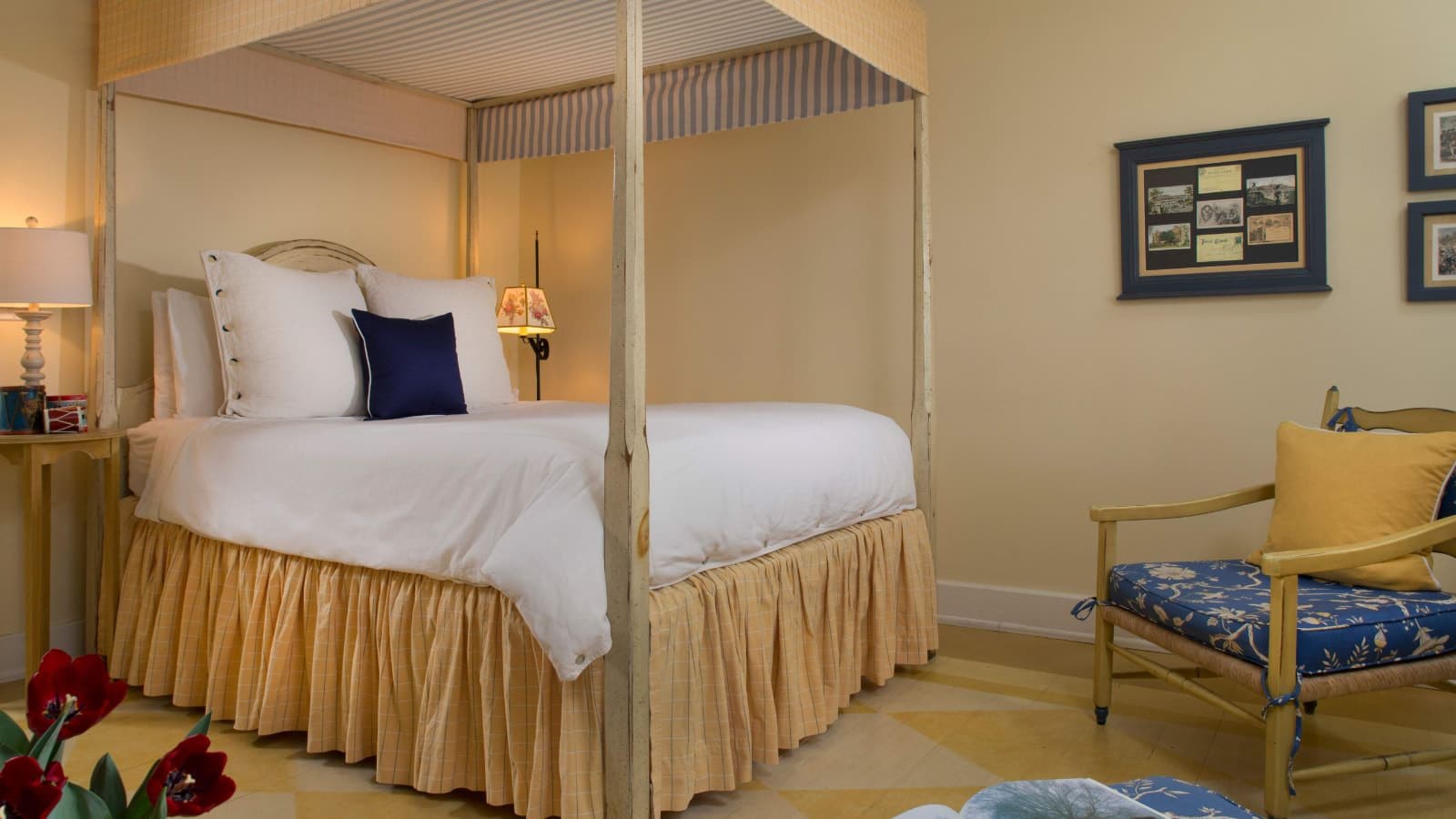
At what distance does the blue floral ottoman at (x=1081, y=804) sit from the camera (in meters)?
1.24

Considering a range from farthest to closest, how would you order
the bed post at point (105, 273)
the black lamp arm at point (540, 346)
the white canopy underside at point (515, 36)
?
1. the black lamp arm at point (540, 346)
2. the bed post at point (105, 273)
3. the white canopy underside at point (515, 36)

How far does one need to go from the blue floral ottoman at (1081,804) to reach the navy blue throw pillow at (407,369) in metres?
2.34

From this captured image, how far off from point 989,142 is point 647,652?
2593 mm

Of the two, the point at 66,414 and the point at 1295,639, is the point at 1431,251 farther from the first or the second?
the point at 66,414

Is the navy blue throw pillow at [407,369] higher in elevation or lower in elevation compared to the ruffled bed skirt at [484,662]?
higher

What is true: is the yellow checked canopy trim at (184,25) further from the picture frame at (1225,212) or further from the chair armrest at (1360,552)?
the picture frame at (1225,212)

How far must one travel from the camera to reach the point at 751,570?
8.21 feet

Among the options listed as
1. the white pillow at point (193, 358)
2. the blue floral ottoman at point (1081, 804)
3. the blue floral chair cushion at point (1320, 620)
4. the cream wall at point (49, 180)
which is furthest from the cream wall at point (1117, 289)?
the cream wall at point (49, 180)

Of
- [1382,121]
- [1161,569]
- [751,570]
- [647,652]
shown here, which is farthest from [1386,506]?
[647,652]

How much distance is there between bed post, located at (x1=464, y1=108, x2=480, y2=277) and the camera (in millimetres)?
4488

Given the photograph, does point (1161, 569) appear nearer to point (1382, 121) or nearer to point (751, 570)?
point (751, 570)

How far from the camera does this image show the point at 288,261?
374 cm

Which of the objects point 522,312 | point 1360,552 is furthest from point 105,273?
point 1360,552

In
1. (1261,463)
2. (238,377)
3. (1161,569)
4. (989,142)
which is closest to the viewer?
(1161,569)
